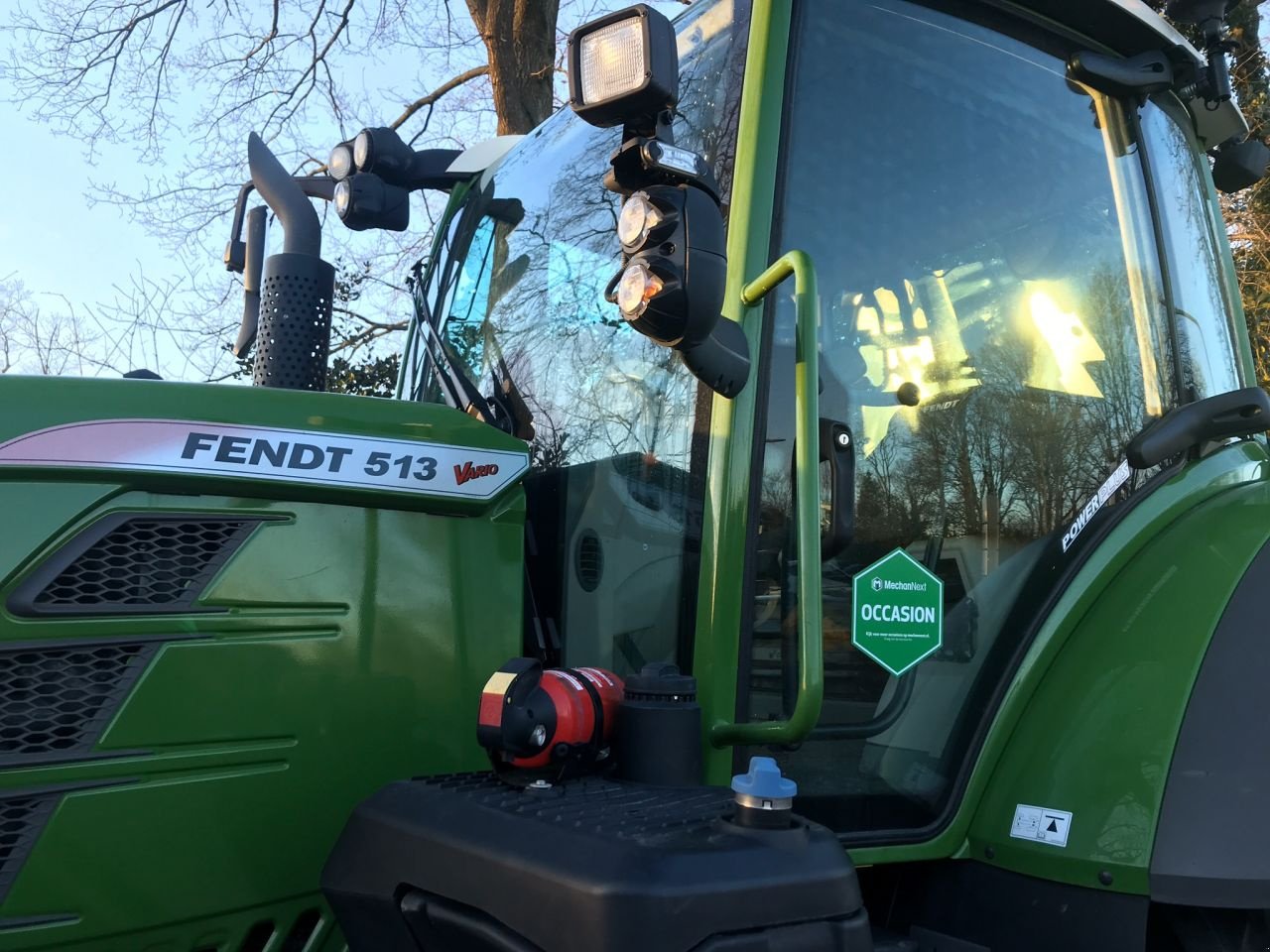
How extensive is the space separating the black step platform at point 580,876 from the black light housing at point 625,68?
1.01 m

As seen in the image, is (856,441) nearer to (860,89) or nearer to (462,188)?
(860,89)

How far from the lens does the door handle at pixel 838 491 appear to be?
1.96 m

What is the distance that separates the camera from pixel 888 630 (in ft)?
6.75

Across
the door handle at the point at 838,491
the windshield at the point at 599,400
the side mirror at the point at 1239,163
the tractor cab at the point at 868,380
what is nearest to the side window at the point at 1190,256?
the tractor cab at the point at 868,380

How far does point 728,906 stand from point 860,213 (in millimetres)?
1297

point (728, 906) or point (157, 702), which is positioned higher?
point (157, 702)

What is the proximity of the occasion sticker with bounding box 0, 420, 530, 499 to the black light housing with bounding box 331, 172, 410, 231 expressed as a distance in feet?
3.70

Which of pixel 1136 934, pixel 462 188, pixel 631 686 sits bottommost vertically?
pixel 1136 934

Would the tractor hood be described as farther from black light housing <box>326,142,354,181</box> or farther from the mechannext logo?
black light housing <box>326,142,354,181</box>

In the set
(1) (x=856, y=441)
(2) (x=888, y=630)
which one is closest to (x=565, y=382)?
(1) (x=856, y=441)

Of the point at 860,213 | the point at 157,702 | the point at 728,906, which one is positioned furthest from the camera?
the point at 860,213

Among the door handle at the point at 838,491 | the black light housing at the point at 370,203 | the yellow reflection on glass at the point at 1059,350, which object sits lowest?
the door handle at the point at 838,491

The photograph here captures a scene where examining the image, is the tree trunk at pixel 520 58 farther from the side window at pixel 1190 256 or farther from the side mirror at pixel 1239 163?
the side window at pixel 1190 256

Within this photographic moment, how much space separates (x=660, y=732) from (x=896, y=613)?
0.56 metres
